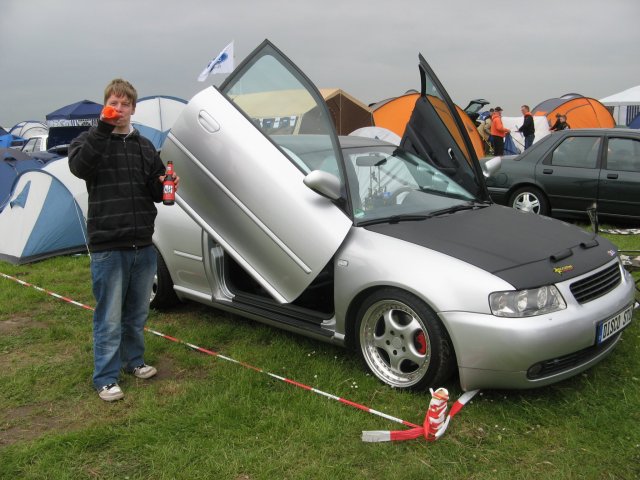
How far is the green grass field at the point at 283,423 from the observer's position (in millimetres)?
2717

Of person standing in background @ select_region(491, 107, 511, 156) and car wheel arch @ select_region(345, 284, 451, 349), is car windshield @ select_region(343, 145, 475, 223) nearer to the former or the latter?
car wheel arch @ select_region(345, 284, 451, 349)

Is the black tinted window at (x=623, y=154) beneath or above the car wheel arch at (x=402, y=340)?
above

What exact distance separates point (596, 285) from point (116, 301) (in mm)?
2782

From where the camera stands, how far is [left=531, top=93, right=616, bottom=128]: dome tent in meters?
18.8

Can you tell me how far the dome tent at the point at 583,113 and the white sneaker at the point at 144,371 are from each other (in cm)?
1815

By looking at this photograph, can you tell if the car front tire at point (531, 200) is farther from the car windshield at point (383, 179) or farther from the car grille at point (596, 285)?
the car grille at point (596, 285)

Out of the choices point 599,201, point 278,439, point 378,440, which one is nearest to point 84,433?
point 278,439

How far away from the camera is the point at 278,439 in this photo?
116 inches

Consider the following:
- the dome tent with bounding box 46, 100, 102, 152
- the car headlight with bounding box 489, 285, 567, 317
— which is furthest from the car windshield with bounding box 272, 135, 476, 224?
the dome tent with bounding box 46, 100, 102, 152

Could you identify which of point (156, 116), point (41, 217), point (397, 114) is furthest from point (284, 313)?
point (397, 114)

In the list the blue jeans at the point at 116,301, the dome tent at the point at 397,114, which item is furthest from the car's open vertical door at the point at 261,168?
the dome tent at the point at 397,114

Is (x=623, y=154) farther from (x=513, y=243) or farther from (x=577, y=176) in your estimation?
(x=513, y=243)

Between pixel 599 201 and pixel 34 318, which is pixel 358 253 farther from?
pixel 599 201

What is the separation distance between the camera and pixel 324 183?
335cm
